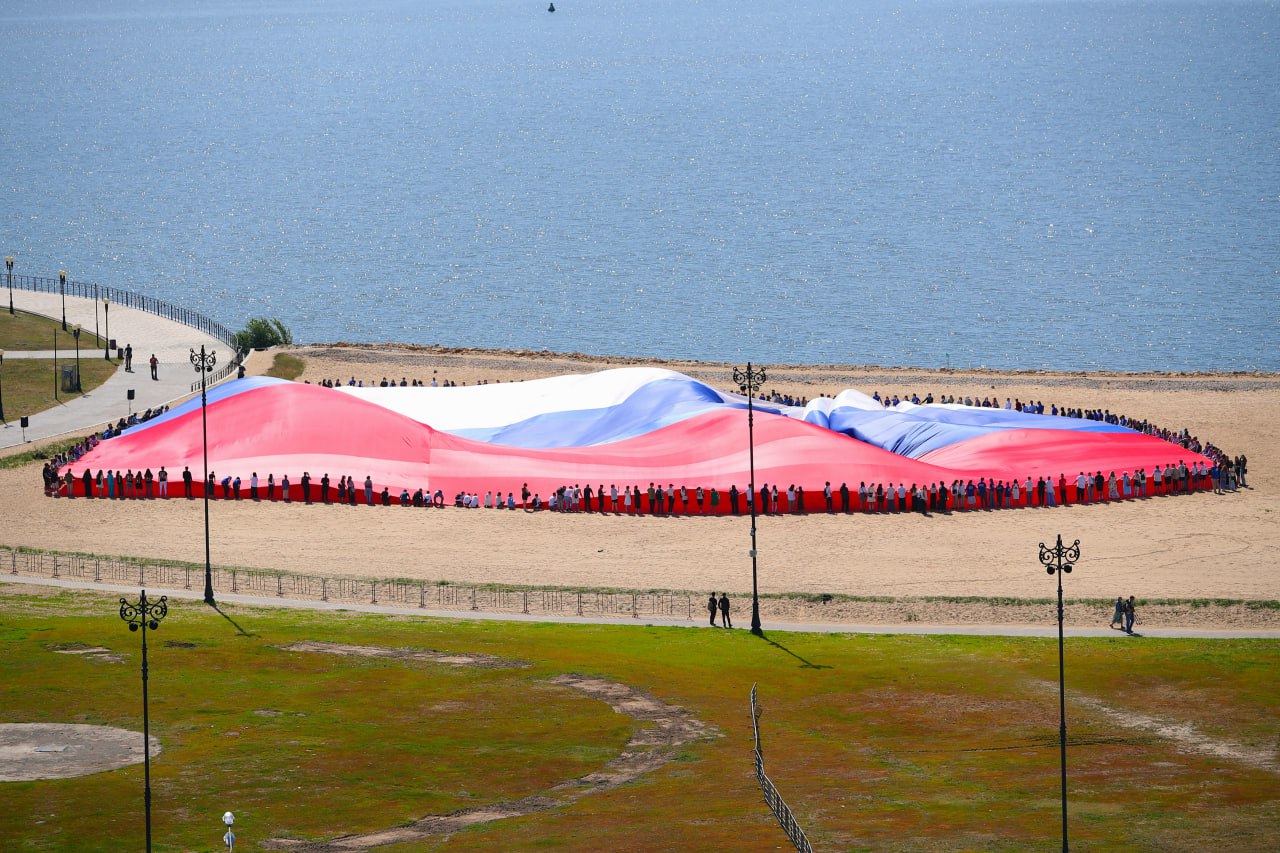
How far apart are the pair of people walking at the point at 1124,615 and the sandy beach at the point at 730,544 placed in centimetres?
217

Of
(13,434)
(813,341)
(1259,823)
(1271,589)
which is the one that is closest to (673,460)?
(1271,589)

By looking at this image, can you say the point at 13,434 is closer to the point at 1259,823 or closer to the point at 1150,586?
the point at 1150,586

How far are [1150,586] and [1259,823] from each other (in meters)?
24.9

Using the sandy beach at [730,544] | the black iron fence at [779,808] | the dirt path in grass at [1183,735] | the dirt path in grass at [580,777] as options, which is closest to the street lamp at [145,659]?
the dirt path in grass at [580,777]

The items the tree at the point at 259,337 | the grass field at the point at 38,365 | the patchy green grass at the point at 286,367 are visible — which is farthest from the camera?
the tree at the point at 259,337

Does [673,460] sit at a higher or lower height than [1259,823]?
higher

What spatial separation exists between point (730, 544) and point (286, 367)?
39557 millimetres

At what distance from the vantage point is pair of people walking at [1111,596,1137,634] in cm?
5797

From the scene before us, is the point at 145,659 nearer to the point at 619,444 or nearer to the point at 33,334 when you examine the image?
the point at 619,444

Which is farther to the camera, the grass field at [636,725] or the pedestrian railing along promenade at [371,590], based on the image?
the pedestrian railing along promenade at [371,590]

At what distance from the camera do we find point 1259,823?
126 feet

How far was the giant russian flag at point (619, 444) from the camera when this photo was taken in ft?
250

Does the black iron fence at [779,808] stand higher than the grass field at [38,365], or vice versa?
the grass field at [38,365]

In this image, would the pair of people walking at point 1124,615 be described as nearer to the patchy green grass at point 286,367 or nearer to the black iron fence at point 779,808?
the black iron fence at point 779,808
